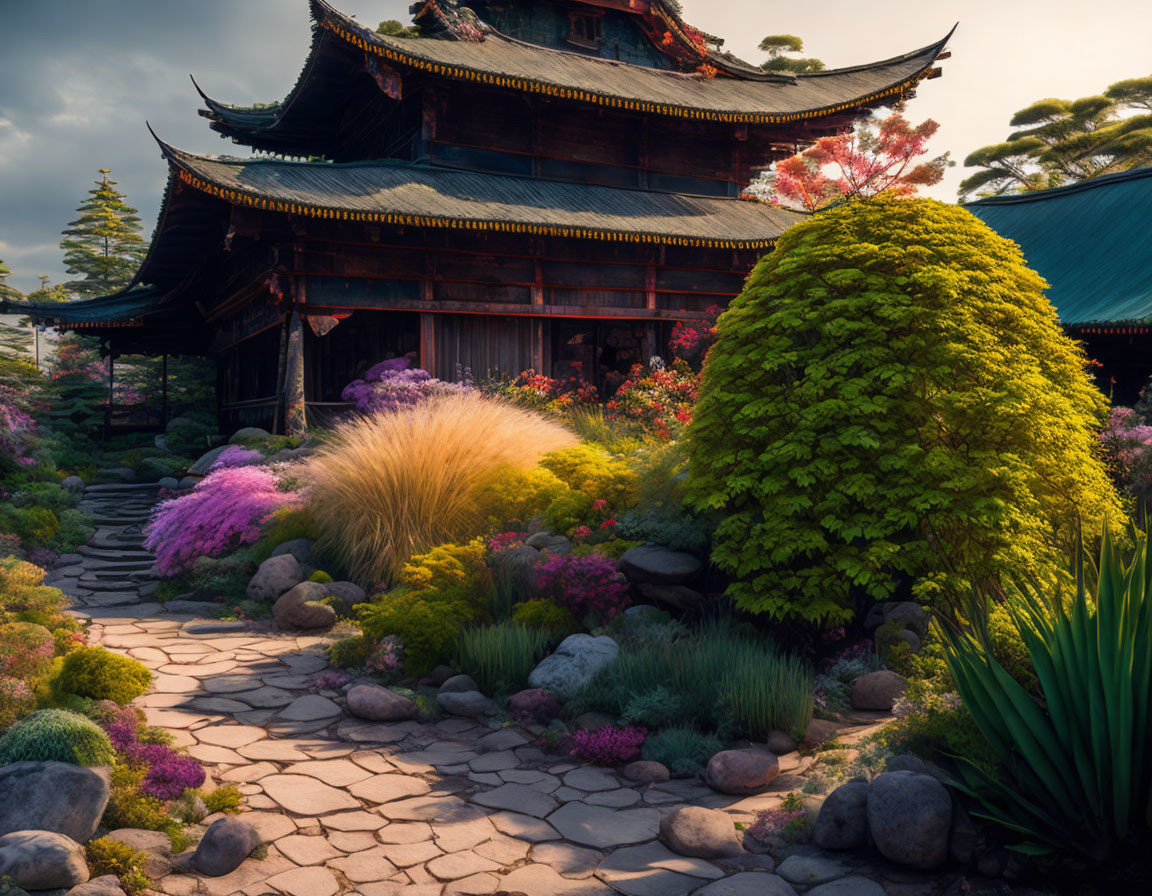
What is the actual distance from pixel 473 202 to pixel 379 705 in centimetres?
1103

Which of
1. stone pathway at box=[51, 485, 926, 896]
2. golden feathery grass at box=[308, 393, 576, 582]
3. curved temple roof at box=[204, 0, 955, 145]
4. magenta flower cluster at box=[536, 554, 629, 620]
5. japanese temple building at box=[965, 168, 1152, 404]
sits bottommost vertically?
stone pathway at box=[51, 485, 926, 896]

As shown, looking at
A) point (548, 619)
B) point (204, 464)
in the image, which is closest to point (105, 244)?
point (204, 464)

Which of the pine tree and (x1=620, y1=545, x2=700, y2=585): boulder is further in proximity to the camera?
the pine tree

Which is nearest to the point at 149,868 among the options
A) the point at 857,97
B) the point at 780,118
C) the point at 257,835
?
the point at 257,835

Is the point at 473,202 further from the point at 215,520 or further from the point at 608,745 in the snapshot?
the point at 608,745

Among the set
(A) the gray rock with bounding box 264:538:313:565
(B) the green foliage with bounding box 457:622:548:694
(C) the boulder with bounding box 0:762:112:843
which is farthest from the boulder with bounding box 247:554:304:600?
(C) the boulder with bounding box 0:762:112:843

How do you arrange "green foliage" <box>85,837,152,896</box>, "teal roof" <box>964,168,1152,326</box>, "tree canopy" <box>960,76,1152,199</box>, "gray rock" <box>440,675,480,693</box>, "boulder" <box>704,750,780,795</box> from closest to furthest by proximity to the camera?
"green foliage" <box>85,837,152,896</box> → "boulder" <box>704,750,780,795</box> → "gray rock" <box>440,675,480,693</box> → "teal roof" <box>964,168,1152,326</box> → "tree canopy" <box>960,76,1152,199</box>

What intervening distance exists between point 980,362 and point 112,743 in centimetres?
551

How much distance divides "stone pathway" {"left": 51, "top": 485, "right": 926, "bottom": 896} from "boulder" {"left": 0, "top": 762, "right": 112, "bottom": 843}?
18.6 inches

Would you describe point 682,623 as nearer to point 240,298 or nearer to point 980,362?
point 980,362

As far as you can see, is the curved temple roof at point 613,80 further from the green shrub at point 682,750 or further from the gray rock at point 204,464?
the green shrub at point 682,750

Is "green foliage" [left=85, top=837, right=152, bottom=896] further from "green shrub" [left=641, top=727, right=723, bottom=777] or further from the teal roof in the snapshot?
the teal roof

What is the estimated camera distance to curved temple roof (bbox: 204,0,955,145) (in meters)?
15.1

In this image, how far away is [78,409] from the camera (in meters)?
20.1
